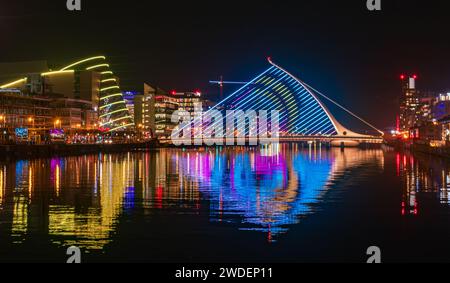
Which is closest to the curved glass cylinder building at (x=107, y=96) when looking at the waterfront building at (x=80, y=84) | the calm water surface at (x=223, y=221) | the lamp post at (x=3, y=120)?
the waterfront building at (x=80, y=84)

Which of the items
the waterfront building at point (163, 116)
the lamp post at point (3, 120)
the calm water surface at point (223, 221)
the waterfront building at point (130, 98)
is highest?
the waterfront building at point (130, 98)

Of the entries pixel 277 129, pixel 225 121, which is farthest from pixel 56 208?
pixel 225 121

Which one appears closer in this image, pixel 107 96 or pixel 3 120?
pixel 3 120

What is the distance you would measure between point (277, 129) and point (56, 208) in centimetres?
7844

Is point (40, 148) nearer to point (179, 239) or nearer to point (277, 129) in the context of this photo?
point (277, 129)

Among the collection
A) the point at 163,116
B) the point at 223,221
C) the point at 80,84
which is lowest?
the point at 223,221

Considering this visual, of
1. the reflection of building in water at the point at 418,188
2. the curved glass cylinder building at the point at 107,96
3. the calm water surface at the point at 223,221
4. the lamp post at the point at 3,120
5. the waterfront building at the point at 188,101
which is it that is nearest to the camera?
the calm water surface at the point at 223,221

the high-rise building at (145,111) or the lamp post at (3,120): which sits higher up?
the high-rise building at (145,111)

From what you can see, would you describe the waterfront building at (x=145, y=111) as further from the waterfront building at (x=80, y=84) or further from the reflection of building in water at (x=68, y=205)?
the reflection of building in water at (x=68, y=205)

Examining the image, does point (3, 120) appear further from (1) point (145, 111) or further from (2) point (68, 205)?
(1) point (145, 111)

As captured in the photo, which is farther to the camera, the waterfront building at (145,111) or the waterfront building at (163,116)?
the waterfront building at (163,116)

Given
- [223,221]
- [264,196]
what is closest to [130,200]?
[264,196]

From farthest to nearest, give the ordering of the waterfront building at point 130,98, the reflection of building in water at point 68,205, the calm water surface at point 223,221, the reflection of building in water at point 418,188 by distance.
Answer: the waterfront building at point 130,98, the reflection of building in water at point 418,188, the reflection of building in water at point 68,205, the calm water surface at point 223,221

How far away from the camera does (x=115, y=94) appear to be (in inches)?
5098
